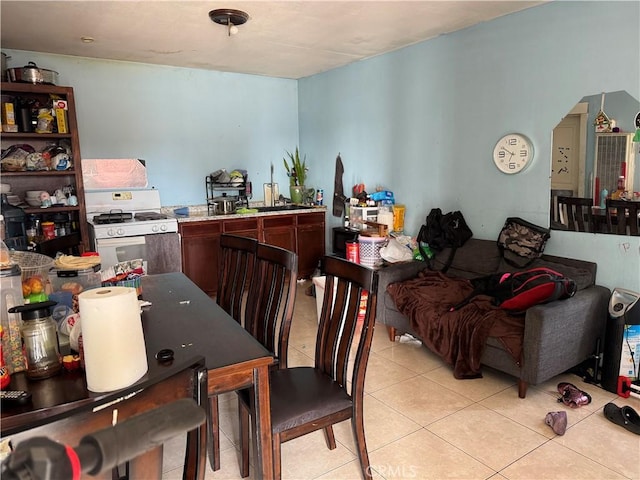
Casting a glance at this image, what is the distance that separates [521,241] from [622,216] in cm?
64

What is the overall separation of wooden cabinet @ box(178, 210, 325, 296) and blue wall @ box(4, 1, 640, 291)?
35 cm

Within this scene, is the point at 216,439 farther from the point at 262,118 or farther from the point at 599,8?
the point at 262,118

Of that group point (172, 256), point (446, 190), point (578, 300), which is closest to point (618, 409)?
point (578, 300)

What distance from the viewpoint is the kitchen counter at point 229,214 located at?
174 inches

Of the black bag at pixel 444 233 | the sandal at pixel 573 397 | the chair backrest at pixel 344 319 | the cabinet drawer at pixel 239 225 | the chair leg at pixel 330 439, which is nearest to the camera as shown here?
the chair backrest at pixel 344 319

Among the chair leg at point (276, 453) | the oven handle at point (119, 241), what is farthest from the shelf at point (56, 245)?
the chair leg at point (276, 453)

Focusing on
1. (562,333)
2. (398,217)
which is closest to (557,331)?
(562,333)

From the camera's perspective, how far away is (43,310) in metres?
1.18

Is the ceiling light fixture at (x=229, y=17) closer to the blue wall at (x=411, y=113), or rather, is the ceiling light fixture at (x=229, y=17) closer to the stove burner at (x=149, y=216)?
the blue wall at (x=411, y=113)

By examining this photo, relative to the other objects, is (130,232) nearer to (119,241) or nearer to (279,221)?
(119,241)

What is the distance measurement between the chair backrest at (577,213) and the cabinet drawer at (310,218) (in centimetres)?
276

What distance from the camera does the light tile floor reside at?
1.94 m

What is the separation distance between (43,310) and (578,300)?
2.68 metres

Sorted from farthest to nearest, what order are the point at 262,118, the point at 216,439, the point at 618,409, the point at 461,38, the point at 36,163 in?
1. the point at 262,118
2. the point at 36,163
3. the point at 461,38
4. the point at 618,409
5. the point at 216,439
